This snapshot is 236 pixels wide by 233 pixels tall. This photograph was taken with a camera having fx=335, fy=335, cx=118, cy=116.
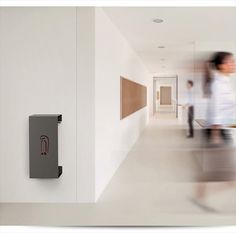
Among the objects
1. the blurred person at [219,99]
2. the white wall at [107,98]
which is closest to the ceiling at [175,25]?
the white wall at [107,98]

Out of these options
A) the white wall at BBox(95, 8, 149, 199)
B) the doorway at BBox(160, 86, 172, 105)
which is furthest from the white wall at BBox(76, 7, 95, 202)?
the doorway at BBox(160, 86, 172, 105)

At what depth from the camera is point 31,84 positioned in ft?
11.0

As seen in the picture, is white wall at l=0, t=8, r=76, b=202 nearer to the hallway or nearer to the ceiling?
the hallway

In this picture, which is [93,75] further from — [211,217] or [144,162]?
[144,162]

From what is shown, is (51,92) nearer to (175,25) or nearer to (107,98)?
(107,98)

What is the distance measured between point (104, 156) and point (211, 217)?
1481mm

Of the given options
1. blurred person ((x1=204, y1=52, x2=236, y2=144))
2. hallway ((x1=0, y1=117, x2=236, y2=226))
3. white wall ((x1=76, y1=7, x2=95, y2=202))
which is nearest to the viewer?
hallway ((x1=0, y1=117, x2=236, y2=226))

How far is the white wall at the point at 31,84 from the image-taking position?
3.31 meters

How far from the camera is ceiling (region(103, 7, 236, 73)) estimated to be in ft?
13.0

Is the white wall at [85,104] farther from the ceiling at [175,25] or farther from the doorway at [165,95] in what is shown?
the doorway at [165,95]

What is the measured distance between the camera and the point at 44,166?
128 inches

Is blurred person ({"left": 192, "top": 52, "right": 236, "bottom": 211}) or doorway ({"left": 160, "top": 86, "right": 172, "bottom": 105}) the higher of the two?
doorway ({"left": 160, "top": 86, "right": 172, "bottom": 105})

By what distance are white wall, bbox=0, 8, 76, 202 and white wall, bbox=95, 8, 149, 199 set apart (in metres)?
0.30

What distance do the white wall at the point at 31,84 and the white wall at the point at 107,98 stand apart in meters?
0.30
